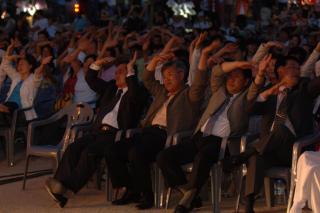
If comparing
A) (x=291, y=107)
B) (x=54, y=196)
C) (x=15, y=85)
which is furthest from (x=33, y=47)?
(x=291, y=107)

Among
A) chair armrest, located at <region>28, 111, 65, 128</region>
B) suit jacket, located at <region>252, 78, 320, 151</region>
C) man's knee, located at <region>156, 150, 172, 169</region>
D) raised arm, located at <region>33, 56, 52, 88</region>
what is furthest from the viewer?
raised arm, located at <region>33, 56, 52, 88</region>

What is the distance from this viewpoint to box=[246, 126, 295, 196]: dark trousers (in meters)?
8.32

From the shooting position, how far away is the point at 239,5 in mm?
24188

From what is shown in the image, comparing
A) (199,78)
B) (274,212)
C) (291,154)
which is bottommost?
(274,212)

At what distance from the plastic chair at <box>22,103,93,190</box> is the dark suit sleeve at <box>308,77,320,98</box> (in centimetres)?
285

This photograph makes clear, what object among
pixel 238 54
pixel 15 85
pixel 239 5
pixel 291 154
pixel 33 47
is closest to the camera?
pixel 291 154

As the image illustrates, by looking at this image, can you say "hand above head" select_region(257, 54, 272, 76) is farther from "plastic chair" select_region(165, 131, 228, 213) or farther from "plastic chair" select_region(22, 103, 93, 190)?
"plastic chair" select_region(22, 103, 93, 190)

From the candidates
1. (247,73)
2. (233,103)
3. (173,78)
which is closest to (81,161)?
(173,78)

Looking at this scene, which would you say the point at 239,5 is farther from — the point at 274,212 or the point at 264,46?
the point at 274,212

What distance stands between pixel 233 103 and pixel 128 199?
148cm

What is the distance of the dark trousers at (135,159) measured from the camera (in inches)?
353

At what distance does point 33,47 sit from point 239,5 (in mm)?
9776

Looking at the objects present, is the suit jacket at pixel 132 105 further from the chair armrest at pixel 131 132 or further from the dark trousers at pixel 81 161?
the dark trousers at pixel 81 161

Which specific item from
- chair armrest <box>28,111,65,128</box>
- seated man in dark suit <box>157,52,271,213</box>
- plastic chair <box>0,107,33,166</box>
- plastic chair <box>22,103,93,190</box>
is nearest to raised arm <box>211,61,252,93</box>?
seated man in dark suit <box>157,52,271,213</box>
